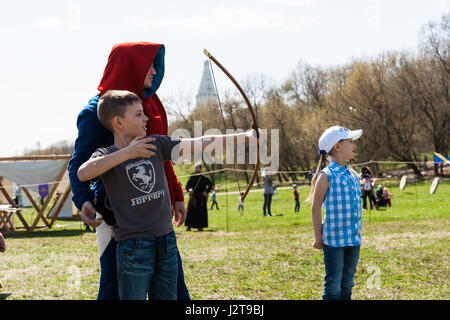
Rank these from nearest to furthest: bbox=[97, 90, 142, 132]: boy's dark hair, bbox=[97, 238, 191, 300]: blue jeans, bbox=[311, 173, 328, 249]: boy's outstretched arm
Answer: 1. bbox=[97, 90, 142, 132]: boy's dark hair
2. bbox=[97, 238, 191, 300]: blue jeans
3. bbox=[311, 173, 328, 249]: boy's outstretched arm

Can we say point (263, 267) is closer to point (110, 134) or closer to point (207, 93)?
point (110, 134)

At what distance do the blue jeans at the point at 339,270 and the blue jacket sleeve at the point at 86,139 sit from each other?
1900 mm

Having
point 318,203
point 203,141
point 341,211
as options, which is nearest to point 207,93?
point 318,203

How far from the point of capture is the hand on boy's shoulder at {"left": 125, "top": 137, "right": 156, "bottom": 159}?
77.5 inches

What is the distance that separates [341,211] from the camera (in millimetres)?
3393

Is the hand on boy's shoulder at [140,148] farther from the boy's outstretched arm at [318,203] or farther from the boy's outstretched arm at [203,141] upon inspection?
the boy's outstretched arm at [318,203]

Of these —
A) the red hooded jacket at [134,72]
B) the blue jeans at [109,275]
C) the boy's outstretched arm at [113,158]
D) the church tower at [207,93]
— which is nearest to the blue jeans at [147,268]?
the blue jeans at [109,275]

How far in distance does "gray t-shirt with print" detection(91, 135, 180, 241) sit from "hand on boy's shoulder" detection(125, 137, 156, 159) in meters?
0.06

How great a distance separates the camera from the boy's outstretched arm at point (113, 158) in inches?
76.9

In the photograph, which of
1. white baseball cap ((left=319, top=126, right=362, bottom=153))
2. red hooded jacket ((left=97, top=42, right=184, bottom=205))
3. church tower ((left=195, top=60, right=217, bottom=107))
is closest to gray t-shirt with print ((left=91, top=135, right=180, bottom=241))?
red hooded jacket ((left=97, top=42, right=184, bottom=205))

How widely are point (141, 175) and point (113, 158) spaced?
5.9 inches

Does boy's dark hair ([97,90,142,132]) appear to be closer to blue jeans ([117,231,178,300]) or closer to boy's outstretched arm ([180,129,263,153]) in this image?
boy's outstretched arm ([180,129,263,153])
